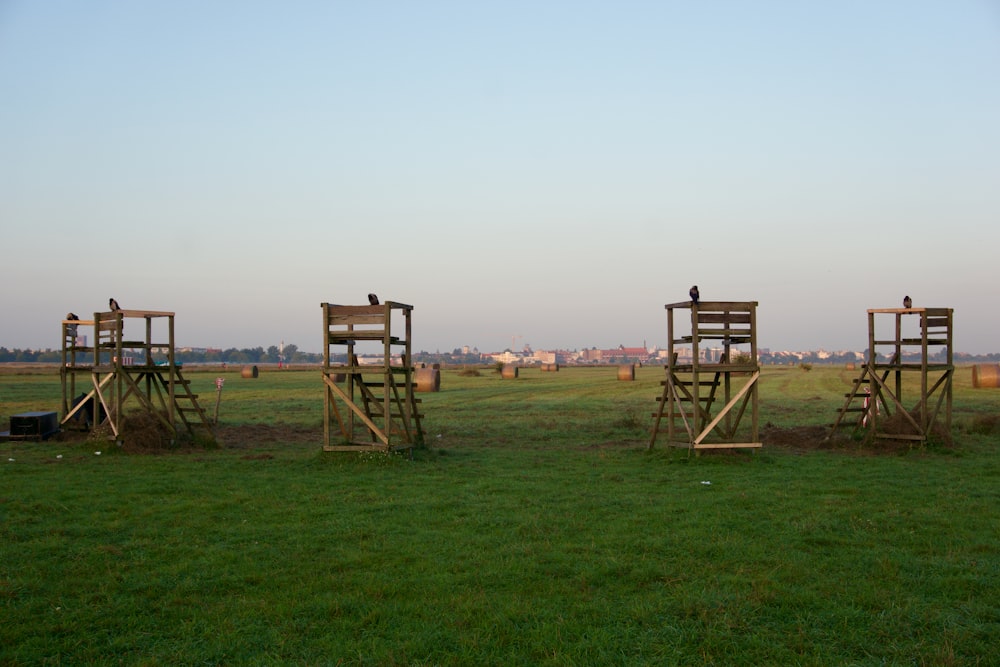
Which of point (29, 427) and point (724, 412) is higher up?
point (724, 412)

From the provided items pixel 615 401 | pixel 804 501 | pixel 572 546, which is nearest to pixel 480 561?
pixel 572 546

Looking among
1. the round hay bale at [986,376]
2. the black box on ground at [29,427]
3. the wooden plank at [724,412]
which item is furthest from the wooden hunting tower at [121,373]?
the round hay bale at [986,376]

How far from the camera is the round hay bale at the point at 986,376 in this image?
40.2 meters

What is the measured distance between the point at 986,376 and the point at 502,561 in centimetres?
4163

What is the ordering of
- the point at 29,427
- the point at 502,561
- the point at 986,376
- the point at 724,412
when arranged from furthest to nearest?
the point at 986,376, the point at 29,427, the point at 724,412, the point at 502,561

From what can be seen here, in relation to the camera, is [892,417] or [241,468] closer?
[241,468]

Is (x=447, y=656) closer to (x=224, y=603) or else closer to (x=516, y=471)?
(x=224, y=603)

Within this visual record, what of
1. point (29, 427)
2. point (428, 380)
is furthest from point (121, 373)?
point (428, 380)

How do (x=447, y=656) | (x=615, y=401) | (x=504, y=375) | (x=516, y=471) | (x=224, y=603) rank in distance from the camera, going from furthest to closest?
(x=504, y=375) → (x=615, y=401) → (x=516, y=471) → (x=224, y=603) → (x=447, y=656)

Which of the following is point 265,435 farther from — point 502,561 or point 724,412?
point 502,561

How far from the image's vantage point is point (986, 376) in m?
40.6

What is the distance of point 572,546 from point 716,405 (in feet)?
71.7

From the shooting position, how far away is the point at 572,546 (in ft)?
27.1

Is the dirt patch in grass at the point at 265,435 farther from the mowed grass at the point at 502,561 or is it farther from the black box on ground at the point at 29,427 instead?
the black box on ground at the point at 29,427
